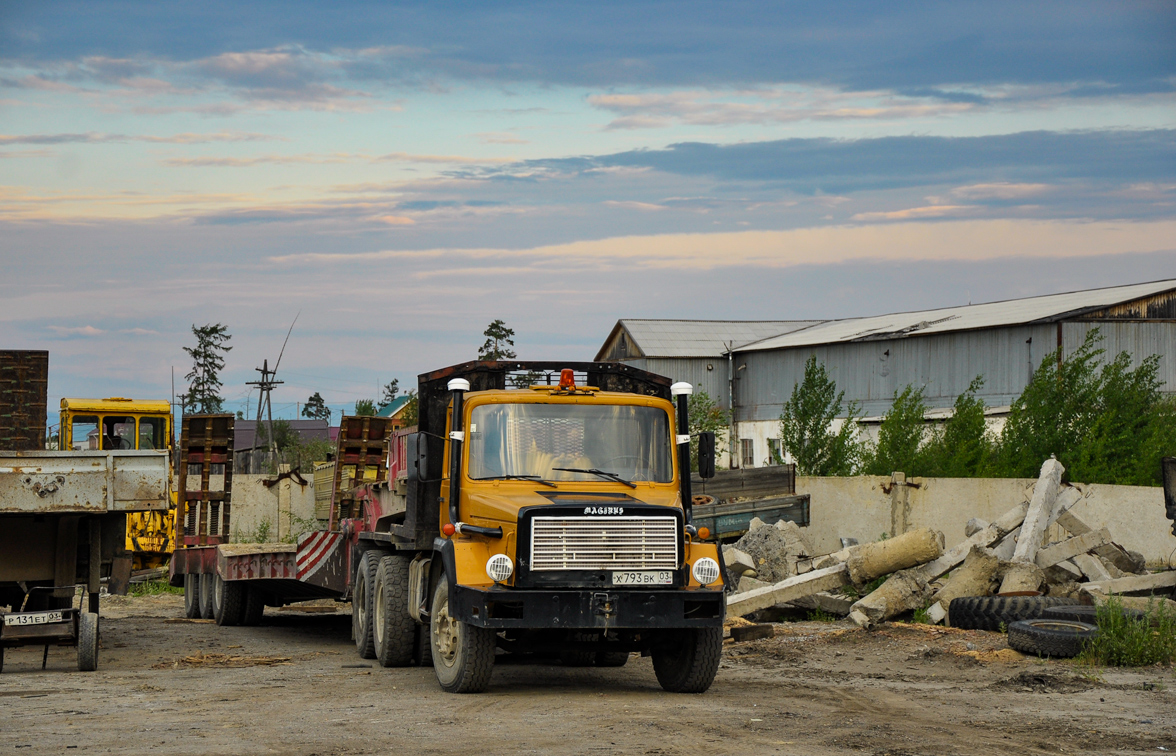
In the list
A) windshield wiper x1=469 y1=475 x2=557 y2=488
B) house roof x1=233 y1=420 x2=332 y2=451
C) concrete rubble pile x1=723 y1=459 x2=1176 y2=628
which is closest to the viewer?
windshield wiper x1=469 y1=475 x2=557 y2=488

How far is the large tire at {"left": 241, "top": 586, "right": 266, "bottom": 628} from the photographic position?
17328mm

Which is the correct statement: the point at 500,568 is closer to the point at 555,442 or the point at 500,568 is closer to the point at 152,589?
the point at 555,442

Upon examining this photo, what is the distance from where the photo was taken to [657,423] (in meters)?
11.1

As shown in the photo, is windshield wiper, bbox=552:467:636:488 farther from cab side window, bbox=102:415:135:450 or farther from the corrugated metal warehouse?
the corrugated metal warehouse

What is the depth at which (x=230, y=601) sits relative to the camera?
17328 millimetres

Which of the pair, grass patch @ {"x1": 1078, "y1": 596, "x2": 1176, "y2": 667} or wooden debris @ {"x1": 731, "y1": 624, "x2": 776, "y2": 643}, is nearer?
grass patch @ {"x1": 1078, "y1": 596, "x2": 1176, "y2": 667}

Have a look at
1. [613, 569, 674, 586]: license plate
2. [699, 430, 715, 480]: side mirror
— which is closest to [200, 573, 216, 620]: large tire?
[699, 430, 715, 480]: side mirror

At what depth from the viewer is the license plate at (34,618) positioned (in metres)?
11.3

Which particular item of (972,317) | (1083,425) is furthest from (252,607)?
(972,317)

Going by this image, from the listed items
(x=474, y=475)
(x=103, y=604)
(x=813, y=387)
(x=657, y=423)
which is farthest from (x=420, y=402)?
(x=813, y=387)

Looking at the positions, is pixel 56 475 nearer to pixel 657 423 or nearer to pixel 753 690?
pixel 657 423

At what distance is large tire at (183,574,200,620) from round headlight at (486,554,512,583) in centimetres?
1003

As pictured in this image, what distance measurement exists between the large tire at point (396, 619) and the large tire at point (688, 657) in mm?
2502

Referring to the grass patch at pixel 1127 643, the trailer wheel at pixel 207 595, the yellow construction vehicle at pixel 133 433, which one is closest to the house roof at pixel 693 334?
the yellow construction vehicle at pixel 133 433
